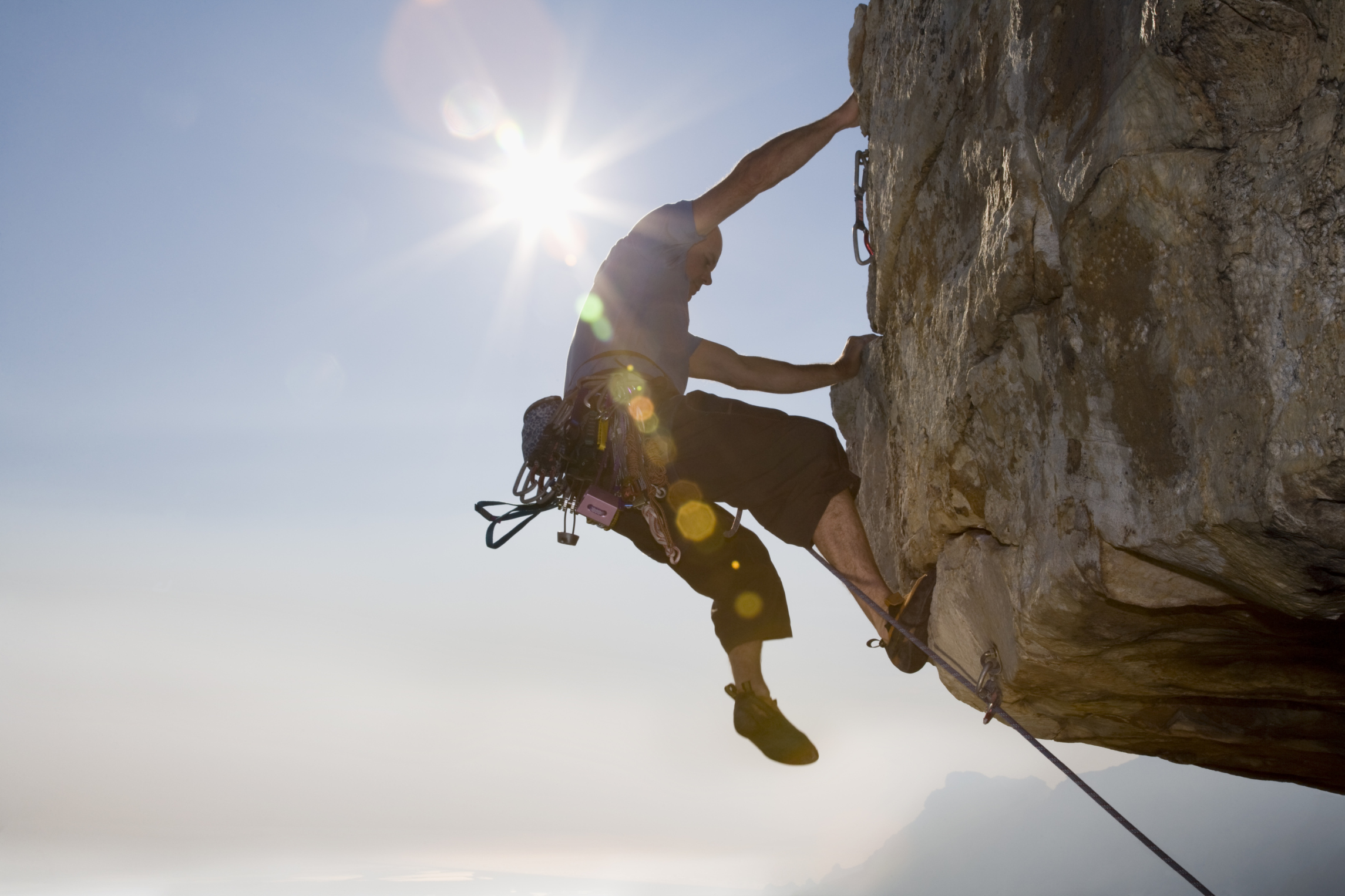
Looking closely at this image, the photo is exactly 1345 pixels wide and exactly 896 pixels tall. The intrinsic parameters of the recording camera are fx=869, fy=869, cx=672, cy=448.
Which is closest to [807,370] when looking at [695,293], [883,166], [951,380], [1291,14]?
[695,293]

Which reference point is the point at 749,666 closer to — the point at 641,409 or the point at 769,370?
the point at 641,409

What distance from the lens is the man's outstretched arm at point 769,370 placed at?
3.99 metres

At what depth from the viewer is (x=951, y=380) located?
2859 millimetres

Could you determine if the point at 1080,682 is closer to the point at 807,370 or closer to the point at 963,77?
the point at 807,370

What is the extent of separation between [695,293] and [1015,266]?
1.74 meters

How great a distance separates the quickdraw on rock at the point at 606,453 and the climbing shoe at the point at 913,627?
0.91 metres

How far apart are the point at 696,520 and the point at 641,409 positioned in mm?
544

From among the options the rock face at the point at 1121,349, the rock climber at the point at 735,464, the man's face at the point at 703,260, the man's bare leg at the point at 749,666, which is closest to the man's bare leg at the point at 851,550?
the rock climber at the point at 735,464

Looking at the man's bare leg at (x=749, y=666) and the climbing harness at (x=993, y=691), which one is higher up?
the man's bare leg at (x=749, y=666)

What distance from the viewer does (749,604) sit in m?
3.68

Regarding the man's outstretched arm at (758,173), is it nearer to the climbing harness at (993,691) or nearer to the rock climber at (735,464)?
the rock climber at (735,464)

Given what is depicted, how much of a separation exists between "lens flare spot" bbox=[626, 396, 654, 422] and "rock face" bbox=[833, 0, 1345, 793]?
3.28 ft

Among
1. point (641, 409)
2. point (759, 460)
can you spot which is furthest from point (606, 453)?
point (759, 460)

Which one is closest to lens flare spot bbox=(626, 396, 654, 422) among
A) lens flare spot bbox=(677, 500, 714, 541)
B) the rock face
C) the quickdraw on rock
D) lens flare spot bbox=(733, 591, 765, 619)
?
the quickdraw on rock
